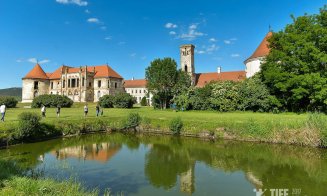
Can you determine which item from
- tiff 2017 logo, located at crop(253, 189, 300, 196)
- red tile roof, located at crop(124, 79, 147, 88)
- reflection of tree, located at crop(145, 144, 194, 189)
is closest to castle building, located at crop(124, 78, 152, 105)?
red tile roof, located at crop(124, 79, 147, 88)

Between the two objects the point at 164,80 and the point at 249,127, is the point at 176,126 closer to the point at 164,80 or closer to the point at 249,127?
the point at 249,127

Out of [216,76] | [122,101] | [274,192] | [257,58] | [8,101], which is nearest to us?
[274,192]

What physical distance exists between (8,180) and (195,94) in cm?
3357

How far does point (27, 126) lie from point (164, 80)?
28.8m

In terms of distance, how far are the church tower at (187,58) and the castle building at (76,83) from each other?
16.9 metres

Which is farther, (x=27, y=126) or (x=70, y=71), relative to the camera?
(x=70, y=71)

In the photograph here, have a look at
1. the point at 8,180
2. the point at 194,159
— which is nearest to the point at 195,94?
the point at 194,159

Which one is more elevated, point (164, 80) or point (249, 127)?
point (164, 80)

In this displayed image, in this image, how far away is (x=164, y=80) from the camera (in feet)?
150

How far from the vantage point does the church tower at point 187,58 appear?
67938 millimetres

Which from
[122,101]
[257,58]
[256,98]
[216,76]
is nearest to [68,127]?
[256,98]

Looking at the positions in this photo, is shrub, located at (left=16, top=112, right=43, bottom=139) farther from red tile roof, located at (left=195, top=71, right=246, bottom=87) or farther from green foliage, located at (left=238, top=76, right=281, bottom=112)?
red tile roof, located at (left=195, top=71, right=246, bottom=87)

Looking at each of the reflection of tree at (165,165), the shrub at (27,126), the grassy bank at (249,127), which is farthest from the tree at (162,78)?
the shrub at (27,126)

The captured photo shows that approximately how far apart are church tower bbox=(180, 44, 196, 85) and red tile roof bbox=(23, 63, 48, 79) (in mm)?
33802
